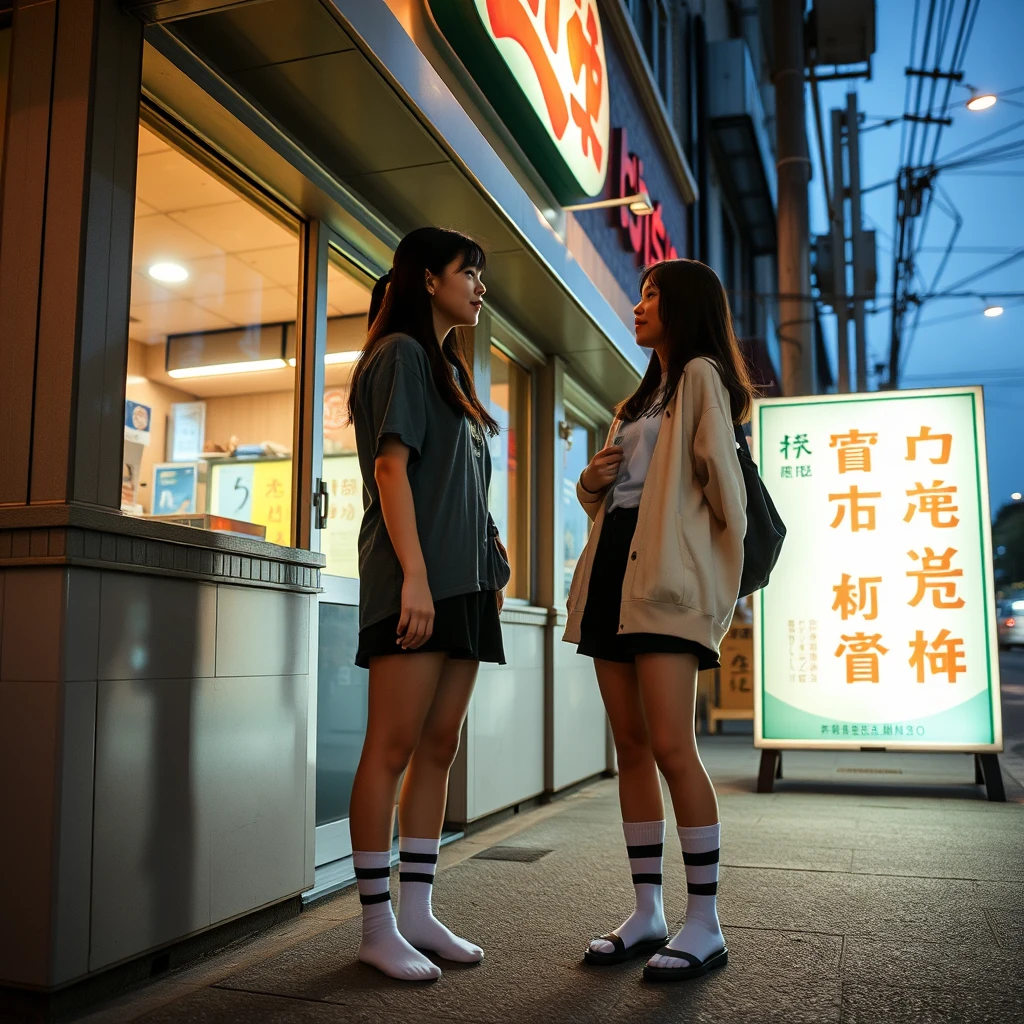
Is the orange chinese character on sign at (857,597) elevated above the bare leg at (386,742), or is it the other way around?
the orange chinese character on sign at (857,597)

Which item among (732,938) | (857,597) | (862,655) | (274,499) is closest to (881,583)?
(857,597)

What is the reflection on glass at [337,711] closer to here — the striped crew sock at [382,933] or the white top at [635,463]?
the striped crew sock at [382,933]

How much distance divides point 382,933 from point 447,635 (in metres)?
0.68

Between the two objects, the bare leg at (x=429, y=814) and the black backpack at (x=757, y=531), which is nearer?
the bare leg at (x=429, y=814)

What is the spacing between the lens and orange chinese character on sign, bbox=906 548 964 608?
17.7 feet

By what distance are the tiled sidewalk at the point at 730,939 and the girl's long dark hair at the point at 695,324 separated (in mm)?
1328

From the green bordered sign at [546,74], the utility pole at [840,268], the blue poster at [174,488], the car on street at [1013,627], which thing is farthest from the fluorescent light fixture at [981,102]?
the car on street at [1013,627]

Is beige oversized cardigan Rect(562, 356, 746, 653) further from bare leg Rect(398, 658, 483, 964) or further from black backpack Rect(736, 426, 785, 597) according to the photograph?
bare leg Rect(398, 658, 483, 964)

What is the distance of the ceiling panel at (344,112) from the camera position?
9.47ft

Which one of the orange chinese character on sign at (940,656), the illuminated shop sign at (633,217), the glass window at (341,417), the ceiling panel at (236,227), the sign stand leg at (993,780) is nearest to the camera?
the ceiling panel at (236,227)

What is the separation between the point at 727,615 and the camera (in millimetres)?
2430

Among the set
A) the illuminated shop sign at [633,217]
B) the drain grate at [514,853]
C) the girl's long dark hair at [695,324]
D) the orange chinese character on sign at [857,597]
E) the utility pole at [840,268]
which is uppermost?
the utility pole at [840,268]

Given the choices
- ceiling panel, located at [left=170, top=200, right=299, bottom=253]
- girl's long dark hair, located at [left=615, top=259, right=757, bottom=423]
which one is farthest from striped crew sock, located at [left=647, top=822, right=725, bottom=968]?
ceiling panel, located at [left=170, top=200, right=299, bottom=253]

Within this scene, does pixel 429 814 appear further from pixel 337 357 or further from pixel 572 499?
pixel 572 499
